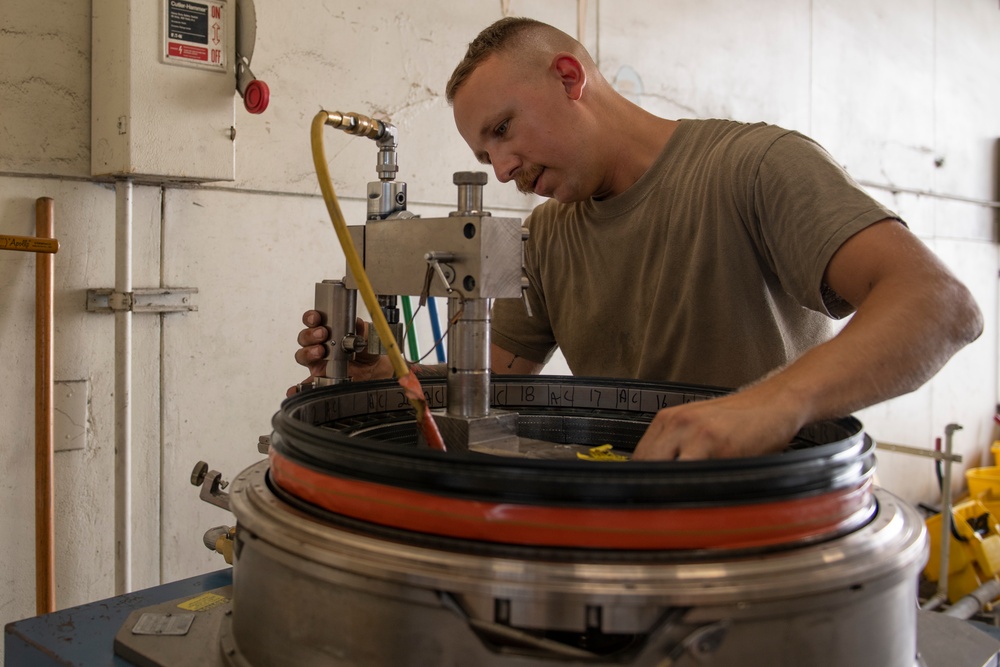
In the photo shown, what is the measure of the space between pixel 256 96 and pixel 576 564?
1347mm

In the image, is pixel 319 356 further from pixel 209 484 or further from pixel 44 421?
pixel 44 421

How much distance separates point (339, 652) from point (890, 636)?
1.35 feet

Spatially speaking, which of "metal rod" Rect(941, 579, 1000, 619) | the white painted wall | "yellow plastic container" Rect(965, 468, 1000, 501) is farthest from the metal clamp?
"yellow plastic container" Rect(965, 468, 1000, 501)

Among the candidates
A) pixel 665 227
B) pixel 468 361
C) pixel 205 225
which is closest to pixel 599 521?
pixel 468 361

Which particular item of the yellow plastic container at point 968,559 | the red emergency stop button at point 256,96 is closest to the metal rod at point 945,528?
the yellow plastic container at point 968,559

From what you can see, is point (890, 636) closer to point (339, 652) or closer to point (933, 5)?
point (339, 652)

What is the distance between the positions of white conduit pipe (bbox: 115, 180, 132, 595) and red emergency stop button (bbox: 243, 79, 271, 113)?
0.93 ft

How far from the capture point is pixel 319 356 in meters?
1.20

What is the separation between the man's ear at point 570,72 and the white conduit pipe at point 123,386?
2.92 ft

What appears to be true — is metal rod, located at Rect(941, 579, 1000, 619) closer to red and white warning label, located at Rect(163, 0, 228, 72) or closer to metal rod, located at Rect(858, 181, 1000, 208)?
metal rod, located at Rect(858, 181, 1000, 208)

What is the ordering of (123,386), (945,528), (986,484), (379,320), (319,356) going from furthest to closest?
(986,484) < (945,528) < (123,386) < (319,356) < (379,320)

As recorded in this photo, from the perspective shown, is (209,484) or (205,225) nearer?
(209,484)

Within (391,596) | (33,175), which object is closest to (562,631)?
(391,596)

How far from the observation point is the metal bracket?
66.6 inches
